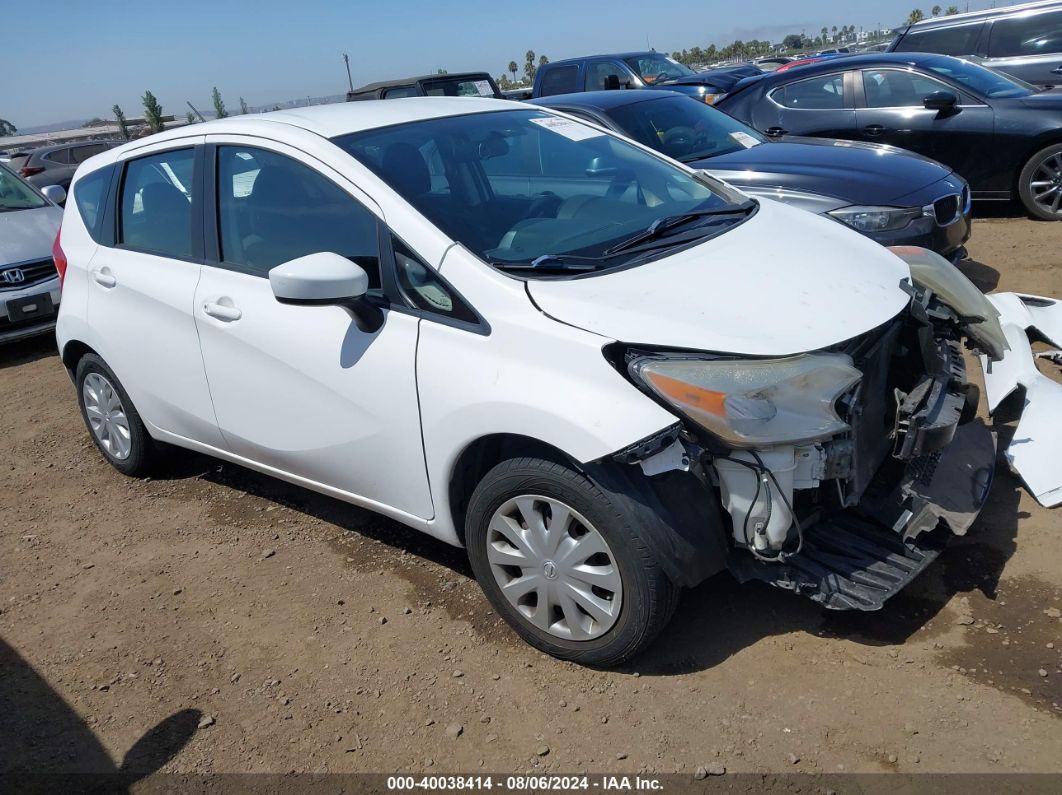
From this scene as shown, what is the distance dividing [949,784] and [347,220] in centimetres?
256

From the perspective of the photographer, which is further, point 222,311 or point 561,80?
point 561,80

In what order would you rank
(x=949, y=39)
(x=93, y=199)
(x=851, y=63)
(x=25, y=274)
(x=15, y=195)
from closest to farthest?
(x=93, y=199) → (x=25, y=274) → (x=851, y=63) → (x=15, y=195) → (x=949, y=39)

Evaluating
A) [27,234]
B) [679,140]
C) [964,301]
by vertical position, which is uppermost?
[679,140]

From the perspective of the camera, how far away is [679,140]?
663cm

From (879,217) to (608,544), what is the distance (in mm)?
3815

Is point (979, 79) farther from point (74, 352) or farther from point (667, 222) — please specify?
point (74, 352)

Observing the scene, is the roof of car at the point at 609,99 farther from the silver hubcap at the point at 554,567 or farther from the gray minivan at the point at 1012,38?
the gray minivan at the point at 1012,38

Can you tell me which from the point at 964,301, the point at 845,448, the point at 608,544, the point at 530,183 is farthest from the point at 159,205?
the point at 964,301

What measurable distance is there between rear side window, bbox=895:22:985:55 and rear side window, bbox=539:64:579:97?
4.47 metres

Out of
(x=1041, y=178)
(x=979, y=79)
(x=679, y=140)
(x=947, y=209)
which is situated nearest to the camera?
(x=947, y=209)

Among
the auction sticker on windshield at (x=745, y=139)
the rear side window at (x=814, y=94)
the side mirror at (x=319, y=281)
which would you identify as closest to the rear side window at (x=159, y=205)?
the side mirror at (x=319, y=281)

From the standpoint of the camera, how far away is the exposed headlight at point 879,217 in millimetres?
5465

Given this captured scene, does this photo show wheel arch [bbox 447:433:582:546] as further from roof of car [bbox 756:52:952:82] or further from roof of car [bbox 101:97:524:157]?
roof of car [bbox 756:52:952:82]

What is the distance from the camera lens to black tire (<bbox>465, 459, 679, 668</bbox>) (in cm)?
256
